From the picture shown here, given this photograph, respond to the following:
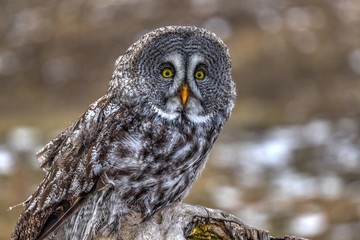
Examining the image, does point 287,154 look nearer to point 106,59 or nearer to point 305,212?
point 305,212

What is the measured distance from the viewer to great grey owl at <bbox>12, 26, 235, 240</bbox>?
5.84m

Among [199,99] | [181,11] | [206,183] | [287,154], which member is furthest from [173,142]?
[181,11]

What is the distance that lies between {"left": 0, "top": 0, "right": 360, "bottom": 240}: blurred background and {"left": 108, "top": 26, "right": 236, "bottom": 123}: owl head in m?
7.22

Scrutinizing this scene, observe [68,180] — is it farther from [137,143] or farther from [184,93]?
[184,93]

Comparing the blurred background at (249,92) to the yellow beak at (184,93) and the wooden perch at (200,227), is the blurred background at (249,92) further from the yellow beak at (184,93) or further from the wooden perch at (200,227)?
the wooden perch at (200,227)

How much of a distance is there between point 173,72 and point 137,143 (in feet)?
1.64

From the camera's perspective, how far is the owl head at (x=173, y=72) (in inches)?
237

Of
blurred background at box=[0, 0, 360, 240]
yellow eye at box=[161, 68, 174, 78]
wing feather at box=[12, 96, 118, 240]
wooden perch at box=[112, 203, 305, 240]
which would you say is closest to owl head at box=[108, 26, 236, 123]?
yellow eye at box=[161, 68, 174, 78]

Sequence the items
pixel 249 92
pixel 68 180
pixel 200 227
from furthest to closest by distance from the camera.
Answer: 1. pixel 249 92
2. pixel 68 180
3. pixel 200 227

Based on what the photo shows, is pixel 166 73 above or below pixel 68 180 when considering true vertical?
above

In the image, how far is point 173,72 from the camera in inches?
238

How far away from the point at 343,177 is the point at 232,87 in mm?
9488

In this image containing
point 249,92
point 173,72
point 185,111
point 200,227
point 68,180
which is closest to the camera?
point 200,227

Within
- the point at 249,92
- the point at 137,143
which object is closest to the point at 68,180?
the point at 137,143
